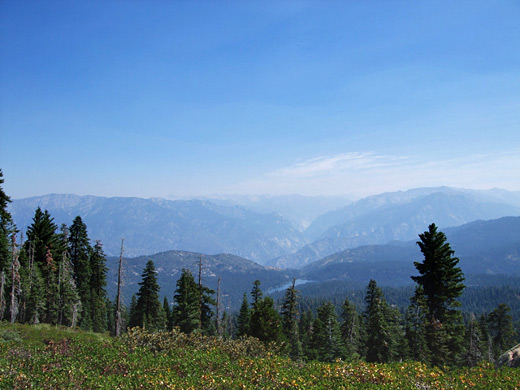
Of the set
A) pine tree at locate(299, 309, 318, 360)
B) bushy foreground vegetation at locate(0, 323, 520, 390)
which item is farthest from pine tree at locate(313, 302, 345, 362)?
bushy foreground vegetation at locate(0, 323, 520, 390)

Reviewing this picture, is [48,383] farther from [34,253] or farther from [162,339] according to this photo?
[34,253]

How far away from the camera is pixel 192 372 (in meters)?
13.7

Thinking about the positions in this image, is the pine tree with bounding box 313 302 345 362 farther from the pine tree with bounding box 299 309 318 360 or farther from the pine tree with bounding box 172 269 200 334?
the pine tree with bounding box 172 269 200 334

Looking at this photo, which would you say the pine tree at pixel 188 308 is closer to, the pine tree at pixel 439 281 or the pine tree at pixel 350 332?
the pine tree at pixel 350 332

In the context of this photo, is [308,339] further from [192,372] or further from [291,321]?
[192,372]

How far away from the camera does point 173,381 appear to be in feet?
39.4

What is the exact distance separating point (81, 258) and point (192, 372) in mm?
45367

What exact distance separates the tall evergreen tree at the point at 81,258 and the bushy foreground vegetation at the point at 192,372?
35283 mm

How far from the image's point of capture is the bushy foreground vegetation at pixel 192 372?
11758 mm

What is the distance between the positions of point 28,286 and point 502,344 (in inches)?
3669

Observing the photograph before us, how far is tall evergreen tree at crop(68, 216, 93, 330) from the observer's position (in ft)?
162

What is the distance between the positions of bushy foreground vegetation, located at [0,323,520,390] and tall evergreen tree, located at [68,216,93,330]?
35283 millimetres

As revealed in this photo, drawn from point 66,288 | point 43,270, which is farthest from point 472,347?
point 43,270

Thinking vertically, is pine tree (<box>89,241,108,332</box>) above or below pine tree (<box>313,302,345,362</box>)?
above
